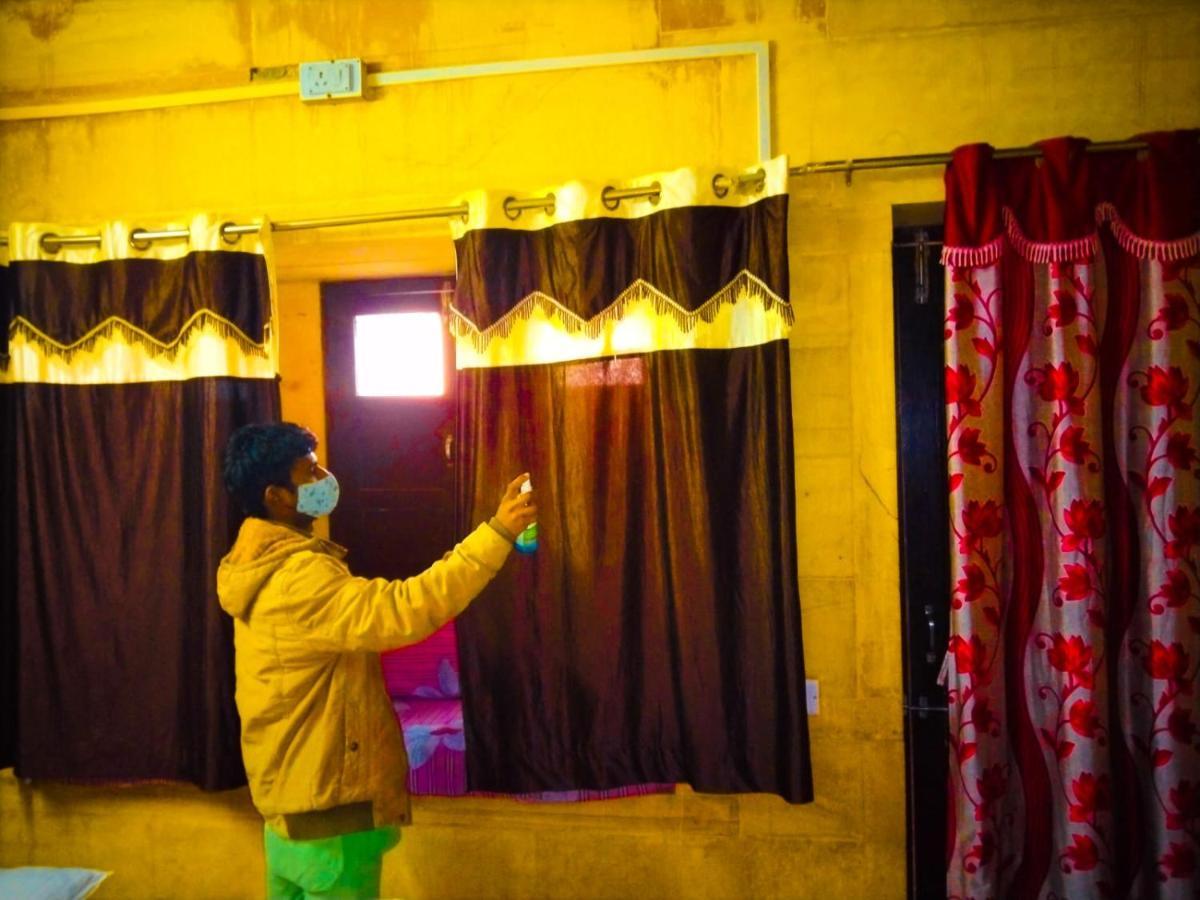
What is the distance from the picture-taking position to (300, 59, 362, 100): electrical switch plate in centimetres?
212

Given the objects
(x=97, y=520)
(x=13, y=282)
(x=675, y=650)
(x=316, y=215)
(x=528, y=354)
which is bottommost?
(x=675, y=650)

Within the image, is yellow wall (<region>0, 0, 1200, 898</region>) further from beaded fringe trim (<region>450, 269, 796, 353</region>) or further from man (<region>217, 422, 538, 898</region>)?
man (<region>217, 422, 538, 898</region>)

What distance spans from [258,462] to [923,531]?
1699 mm

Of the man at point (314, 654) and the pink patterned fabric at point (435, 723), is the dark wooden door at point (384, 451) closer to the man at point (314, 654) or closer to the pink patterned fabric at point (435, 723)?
the pink patterned fabric at point (435, 723)

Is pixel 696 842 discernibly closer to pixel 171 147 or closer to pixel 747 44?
pixel 747 44

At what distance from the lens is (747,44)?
2.00 meters

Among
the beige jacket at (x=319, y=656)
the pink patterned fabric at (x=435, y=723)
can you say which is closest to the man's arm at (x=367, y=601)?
the beige jacket at (x=319, y=656)

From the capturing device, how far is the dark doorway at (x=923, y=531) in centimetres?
209

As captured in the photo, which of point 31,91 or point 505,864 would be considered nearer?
point 505,864

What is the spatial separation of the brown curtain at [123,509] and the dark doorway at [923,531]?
1.72 meters

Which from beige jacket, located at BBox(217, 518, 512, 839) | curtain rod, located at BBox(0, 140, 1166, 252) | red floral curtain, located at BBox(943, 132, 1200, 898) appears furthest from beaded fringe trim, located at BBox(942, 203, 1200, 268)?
beige jacket, located at BBox(217, 518, 512, 839)

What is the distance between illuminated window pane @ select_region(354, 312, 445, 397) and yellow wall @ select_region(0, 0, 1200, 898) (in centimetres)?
21

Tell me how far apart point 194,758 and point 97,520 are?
71 cm

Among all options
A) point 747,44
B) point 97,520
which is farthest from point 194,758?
point 747,44
